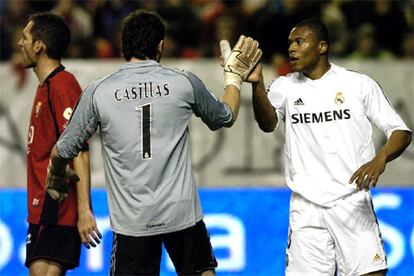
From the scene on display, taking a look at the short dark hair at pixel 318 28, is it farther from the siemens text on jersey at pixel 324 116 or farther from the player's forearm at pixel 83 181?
the player's forearm at pixel 83 181

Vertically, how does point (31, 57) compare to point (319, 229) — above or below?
above

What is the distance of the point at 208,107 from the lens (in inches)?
240

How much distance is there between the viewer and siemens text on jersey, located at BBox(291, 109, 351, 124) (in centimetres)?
686

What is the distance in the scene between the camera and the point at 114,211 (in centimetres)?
614

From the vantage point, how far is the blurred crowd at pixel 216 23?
39.6ft

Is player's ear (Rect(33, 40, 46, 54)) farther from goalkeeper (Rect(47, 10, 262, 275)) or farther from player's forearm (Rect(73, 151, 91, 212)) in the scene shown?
goalkeeper (Rect(47, 10, 262, 275))

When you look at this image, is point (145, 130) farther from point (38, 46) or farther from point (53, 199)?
point (38, 46)

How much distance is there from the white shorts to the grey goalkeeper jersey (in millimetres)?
1018

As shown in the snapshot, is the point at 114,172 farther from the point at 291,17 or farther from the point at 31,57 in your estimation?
the point at 291,17

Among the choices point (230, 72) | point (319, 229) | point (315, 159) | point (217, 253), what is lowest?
point (217, 253)

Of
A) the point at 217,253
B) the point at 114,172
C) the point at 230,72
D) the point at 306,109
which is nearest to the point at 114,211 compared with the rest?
Result: the point at 114,172

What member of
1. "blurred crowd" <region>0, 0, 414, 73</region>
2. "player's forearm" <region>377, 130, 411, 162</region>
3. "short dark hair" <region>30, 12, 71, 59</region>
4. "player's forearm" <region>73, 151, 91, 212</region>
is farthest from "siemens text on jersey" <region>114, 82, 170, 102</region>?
"blurred crowd" <region>0, 0, 414, 73</region>

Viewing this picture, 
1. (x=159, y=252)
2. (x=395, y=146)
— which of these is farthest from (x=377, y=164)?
(x=159, y=252)

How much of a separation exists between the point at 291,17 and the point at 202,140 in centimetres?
167
